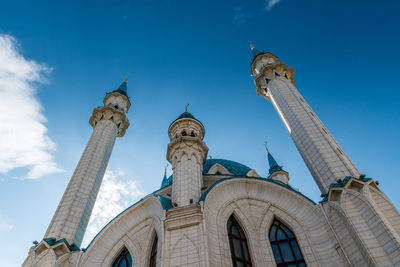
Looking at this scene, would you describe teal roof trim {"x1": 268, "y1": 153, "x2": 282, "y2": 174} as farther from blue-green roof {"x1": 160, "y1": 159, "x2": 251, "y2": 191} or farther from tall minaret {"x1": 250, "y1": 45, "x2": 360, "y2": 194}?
tall minaret {"x1": 250, "y1": 45, "x2": 360, "y2": 194}

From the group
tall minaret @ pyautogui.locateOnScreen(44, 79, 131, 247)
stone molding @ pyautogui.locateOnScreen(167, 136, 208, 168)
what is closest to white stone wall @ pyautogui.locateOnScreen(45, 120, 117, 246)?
tall minaret @ pyautogui.locateOnScreen(44, 79, 131, 247)

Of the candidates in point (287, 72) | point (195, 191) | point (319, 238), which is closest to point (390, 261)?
point (319, 238)

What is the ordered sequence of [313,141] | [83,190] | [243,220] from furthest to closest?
1. [83,190]
2. [313,141]
3. [243,220]

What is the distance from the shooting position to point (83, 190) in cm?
1667

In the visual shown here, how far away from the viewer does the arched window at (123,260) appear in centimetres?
1354

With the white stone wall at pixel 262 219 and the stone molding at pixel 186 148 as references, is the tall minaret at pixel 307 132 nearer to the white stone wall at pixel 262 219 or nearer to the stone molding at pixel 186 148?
the white stone wall at pixel 262 219

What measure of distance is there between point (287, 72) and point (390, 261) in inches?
613

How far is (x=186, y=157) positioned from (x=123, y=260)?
20.2ft

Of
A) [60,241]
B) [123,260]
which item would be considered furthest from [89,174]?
[123,260]

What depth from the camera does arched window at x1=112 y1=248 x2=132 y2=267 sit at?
44.4 feet

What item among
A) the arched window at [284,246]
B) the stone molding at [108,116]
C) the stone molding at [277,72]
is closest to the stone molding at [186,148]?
the arched window at [284,246]

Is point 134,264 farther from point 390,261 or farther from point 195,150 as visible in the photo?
point 390,261

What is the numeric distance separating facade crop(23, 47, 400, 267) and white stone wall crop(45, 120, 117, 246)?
6cm

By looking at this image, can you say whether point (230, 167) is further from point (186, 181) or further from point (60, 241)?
point (60, 241)
